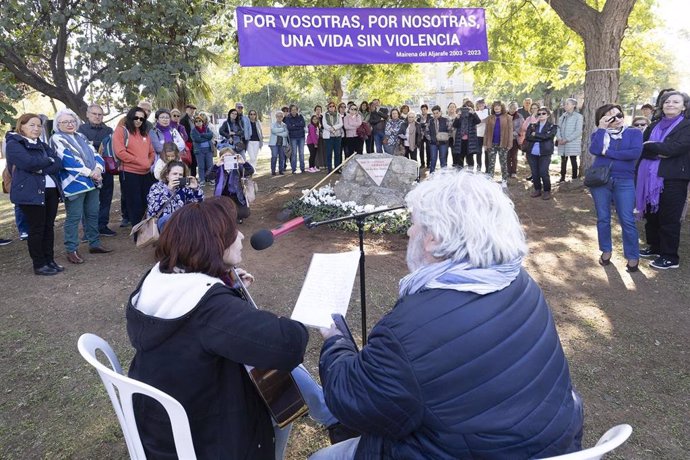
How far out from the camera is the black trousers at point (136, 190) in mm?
6281

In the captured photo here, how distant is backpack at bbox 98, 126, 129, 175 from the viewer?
6367 millimetres

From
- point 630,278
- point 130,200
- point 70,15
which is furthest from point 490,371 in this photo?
point 70,15

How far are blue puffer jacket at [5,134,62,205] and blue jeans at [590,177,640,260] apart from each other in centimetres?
582

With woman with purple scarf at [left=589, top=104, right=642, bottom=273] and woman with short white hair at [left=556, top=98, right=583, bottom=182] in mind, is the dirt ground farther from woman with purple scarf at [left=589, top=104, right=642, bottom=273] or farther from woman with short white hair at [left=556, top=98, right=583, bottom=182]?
woman with short white hair at [left=556, top=98, right=583, bottom=182]

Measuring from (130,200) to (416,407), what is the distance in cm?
616

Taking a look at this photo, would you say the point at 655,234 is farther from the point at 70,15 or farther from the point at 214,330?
the point at 70,15

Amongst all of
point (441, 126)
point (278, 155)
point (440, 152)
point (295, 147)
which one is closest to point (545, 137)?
point (441, 126)

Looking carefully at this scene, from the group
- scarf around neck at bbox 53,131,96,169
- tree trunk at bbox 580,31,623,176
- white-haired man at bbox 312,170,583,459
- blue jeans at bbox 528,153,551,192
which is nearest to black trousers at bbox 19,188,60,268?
scarf around neck at bbox 53,131,96,169

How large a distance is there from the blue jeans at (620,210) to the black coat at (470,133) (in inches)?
211

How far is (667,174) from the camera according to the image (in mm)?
4863

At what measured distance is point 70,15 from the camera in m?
7.28

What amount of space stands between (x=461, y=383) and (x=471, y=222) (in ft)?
1.54

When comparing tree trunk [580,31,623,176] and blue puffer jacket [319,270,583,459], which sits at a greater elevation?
tree trunk [580,31,623,176]

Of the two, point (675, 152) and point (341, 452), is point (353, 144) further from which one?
point (341, 452)
